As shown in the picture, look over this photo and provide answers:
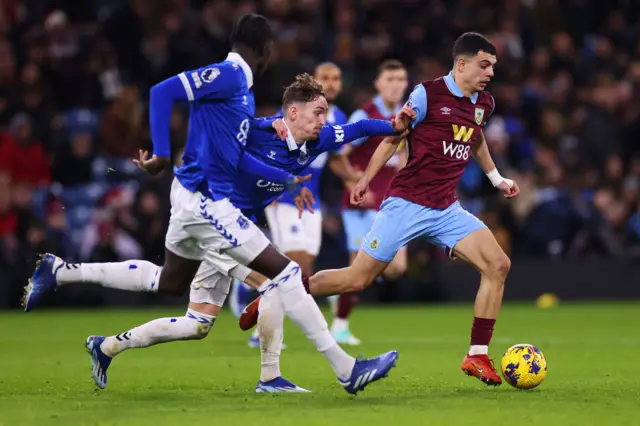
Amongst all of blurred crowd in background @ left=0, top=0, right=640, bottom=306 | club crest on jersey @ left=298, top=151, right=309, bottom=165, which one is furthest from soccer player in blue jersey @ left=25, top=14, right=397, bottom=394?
blurred crowd in background @ left=0, top=0, right=640, bottom=306

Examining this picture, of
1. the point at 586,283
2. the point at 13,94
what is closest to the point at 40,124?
the point at 13,94

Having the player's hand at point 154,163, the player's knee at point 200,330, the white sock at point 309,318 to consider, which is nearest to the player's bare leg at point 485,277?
the white sock at point 309,318

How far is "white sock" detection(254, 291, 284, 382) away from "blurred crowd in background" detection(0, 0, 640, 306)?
8.61 metres

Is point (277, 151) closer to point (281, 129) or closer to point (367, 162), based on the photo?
point (281, 129)

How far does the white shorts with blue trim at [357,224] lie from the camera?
1264 cm

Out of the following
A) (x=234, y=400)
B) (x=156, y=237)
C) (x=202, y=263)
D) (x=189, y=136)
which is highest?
(x=189, y=136)

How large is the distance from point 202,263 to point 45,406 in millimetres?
1450

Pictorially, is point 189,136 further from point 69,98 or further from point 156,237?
point 69,98

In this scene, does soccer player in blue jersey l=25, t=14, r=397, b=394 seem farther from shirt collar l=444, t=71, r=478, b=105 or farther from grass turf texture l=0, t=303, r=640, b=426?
shirt collar l=444, t=71, r=478, b=105

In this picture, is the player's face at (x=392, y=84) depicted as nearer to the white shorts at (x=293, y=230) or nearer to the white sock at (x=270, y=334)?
the white shorts at (x=293, y=230)

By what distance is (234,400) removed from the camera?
7066 mm

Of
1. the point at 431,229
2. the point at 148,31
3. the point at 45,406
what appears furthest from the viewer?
the point at 148,31

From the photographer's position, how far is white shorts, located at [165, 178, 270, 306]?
703 centimetres

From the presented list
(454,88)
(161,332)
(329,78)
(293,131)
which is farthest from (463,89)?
(329,78)
